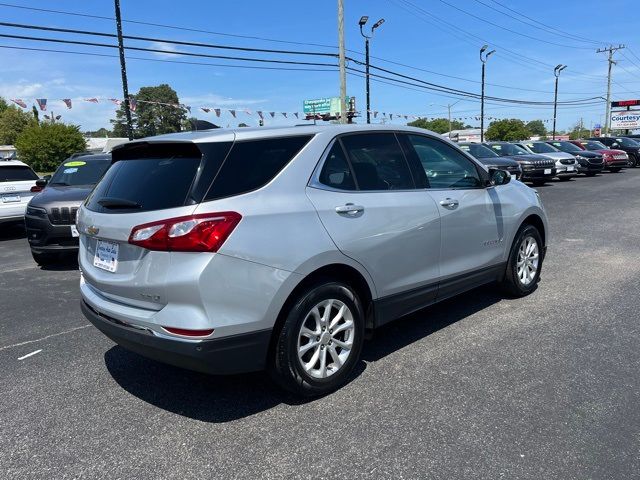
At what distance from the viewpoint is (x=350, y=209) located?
3.35m

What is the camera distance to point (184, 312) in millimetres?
2742

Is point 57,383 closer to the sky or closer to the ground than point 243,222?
closer to the ground

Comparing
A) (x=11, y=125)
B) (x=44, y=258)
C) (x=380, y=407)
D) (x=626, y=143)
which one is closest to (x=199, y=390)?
(x=380, y=407)

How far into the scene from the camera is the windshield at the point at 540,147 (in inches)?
826

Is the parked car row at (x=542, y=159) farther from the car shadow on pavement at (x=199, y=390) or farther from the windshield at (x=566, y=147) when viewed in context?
the car shadow on pavement at (x=199, y=390)

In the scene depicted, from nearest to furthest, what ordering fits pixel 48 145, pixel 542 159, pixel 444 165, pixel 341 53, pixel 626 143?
pixel 444 165 < pixel 542 159 < pixel 341 53 < pixel 626 143 < pixel 48 145

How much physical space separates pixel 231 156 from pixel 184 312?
95 cm

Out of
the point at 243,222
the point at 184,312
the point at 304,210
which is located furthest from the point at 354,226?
the point at 184,312

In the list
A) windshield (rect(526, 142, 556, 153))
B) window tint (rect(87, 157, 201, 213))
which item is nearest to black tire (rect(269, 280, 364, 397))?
window tint (rect(87, 157, 201, 213))

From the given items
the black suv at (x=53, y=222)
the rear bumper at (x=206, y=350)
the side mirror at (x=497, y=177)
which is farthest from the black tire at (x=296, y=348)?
the black suv at (x=53, y=222)

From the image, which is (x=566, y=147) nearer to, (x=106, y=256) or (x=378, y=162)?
(x=378, y=162)

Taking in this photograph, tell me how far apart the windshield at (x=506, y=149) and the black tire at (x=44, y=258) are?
51.2 ft

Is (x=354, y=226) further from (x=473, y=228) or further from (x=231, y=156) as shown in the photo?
(x=473, y=228)

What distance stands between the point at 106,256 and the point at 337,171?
1.60 meters
